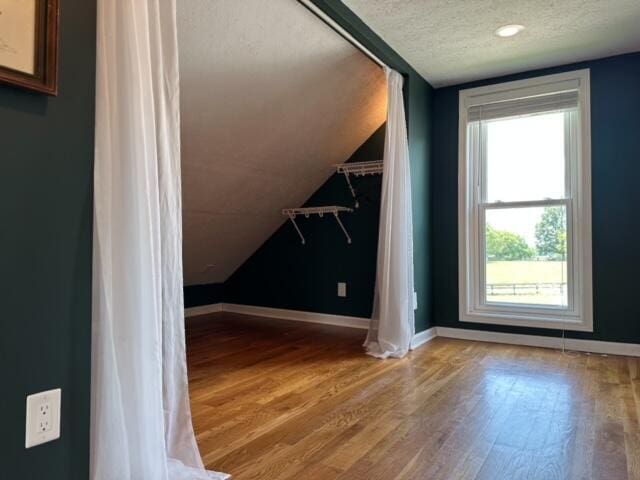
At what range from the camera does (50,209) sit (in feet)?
3.47

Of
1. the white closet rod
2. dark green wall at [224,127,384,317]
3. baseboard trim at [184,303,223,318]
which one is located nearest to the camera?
the white closet rod

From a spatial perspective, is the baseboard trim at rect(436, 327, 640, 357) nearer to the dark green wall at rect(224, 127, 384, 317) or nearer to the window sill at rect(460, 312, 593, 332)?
the window sill at rect(460, 312, 593, 332)

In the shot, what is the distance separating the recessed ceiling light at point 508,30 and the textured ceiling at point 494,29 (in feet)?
0.14

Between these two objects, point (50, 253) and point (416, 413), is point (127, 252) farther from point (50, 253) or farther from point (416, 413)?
point (416, 413)

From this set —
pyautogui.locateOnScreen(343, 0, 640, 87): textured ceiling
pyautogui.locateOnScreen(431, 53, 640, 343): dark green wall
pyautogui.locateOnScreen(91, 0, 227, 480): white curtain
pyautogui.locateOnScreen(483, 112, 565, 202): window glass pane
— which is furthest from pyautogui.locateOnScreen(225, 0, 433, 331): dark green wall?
pyautogui.locateOnScreen(91, 0, 227, 480): white curtain

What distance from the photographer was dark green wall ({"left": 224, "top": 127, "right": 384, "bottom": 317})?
4.13 m

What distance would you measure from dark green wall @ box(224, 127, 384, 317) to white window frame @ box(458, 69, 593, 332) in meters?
0.80

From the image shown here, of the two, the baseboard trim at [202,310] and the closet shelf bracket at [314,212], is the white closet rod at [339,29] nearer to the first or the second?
the closet shelf bracket at [314,212]

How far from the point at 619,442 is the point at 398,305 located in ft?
4.95

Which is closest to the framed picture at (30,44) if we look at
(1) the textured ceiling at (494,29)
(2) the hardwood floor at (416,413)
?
(2) the hardwood floor at (416,413)

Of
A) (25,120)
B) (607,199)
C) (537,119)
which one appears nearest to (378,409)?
(25,120)

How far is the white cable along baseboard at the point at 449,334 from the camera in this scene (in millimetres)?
3189

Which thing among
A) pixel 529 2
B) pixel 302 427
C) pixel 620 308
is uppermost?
pixel 529 2

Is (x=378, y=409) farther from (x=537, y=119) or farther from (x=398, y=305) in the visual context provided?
(x=537, y=119)
